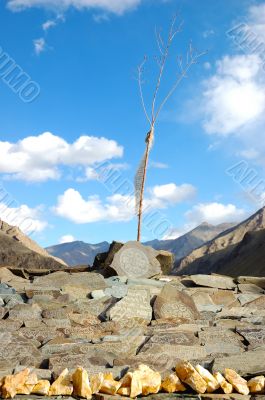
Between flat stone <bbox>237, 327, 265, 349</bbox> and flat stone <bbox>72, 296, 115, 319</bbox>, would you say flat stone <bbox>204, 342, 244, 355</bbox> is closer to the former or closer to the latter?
flat stone <bbox>237, 327, 265, 349</bbox>

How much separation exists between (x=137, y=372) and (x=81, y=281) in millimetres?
6196

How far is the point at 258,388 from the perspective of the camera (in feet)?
17.3

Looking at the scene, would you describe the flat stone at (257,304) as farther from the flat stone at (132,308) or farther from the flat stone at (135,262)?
the flat stone at (135,262)

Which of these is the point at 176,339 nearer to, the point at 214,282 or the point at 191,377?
the point at 191,377

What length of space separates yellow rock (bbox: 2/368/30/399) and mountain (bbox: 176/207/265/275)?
5777 centimetres

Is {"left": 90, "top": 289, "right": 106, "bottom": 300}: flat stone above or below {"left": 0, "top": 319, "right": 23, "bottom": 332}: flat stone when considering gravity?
above

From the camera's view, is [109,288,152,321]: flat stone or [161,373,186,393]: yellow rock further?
[109,288,152,321]: flat stone

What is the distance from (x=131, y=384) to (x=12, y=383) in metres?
1.22

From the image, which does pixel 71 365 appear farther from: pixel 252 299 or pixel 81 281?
pixel 252 299

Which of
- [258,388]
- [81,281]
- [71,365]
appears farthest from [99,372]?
[81,281]

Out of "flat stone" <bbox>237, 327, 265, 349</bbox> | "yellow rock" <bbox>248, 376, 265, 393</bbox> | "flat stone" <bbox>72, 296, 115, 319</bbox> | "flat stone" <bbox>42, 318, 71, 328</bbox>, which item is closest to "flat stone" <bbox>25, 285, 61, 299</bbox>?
"flat stone" <bbox>72, 296, 115, 319</bbox>

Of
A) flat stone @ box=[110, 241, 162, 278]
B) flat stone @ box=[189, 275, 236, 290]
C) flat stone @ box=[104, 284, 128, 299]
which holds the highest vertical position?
flat stone @ box=[110, 241, 162, 278]

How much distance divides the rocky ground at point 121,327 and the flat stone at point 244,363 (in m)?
0.01

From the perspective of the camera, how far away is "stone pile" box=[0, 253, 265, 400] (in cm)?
601
